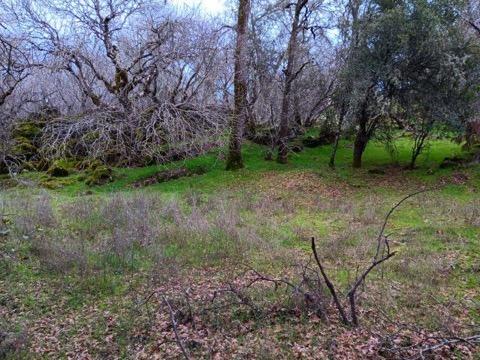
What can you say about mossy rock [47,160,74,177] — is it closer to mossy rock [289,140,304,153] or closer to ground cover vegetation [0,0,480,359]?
ground cover vegetation [0,0,480,359]

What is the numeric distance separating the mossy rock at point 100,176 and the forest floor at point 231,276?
318 cm

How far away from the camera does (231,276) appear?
6418 millimetres

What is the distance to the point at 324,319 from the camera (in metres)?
4.95

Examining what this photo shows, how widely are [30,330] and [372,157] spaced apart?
16.1 metres

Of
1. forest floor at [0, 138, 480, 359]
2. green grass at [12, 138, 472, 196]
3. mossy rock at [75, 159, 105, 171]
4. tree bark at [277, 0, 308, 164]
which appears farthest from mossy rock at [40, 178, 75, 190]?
tree bark at [277, 0, 308, 164]

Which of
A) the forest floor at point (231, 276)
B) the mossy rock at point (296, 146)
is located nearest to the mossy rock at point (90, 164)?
the forest floor at point (231, 276)

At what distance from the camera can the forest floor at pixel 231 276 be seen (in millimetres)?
4680

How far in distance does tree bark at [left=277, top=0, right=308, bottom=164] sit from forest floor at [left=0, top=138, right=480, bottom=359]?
5.22 m

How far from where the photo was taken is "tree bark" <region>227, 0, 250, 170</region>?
15383 mm

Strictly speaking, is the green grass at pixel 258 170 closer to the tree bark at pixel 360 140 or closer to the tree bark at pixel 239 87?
the tree bark at pixel 360 140

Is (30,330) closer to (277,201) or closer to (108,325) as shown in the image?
(108,325)

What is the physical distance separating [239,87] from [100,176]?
5875 millimetres

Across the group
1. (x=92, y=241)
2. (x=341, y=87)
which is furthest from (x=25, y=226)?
(x=341, y=87)

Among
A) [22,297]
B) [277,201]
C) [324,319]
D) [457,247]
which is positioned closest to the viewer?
[324,319]
